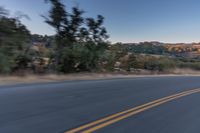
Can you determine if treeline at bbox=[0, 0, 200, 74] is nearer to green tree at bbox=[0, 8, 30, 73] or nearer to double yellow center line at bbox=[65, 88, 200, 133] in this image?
green tree at bbox=[0, 8, 30, 73]

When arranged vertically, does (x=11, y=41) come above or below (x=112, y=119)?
above

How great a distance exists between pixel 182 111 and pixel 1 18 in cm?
1432

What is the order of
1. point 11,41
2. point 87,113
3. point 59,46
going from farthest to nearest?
point 59,46
point 11,41
point 87,113

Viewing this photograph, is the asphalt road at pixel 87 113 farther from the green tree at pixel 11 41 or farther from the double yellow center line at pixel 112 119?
the green tree at pixel 11 41

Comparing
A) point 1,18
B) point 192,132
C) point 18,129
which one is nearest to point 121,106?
point 192,132

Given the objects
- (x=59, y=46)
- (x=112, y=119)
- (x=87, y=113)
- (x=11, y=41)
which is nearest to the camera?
(x=112, y=119)

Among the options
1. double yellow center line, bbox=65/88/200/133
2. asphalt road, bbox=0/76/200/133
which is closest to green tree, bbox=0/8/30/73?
asphalt road, bbox=0/76/200/133

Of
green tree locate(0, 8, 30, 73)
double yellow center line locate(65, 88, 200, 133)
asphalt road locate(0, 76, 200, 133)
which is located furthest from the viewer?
green tree locate(0, 8, 30, 73)

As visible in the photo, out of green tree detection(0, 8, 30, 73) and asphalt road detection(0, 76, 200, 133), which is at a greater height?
green tree detection(0, 8, 30, 73)

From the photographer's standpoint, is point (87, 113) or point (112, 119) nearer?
point (112, 119)

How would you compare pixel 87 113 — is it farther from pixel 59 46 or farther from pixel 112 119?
pixel 59 46

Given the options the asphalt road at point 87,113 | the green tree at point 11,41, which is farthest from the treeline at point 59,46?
the asphalt road at point 87,113

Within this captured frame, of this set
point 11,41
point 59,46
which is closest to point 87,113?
point 11,41

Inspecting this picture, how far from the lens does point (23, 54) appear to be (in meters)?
22.6
